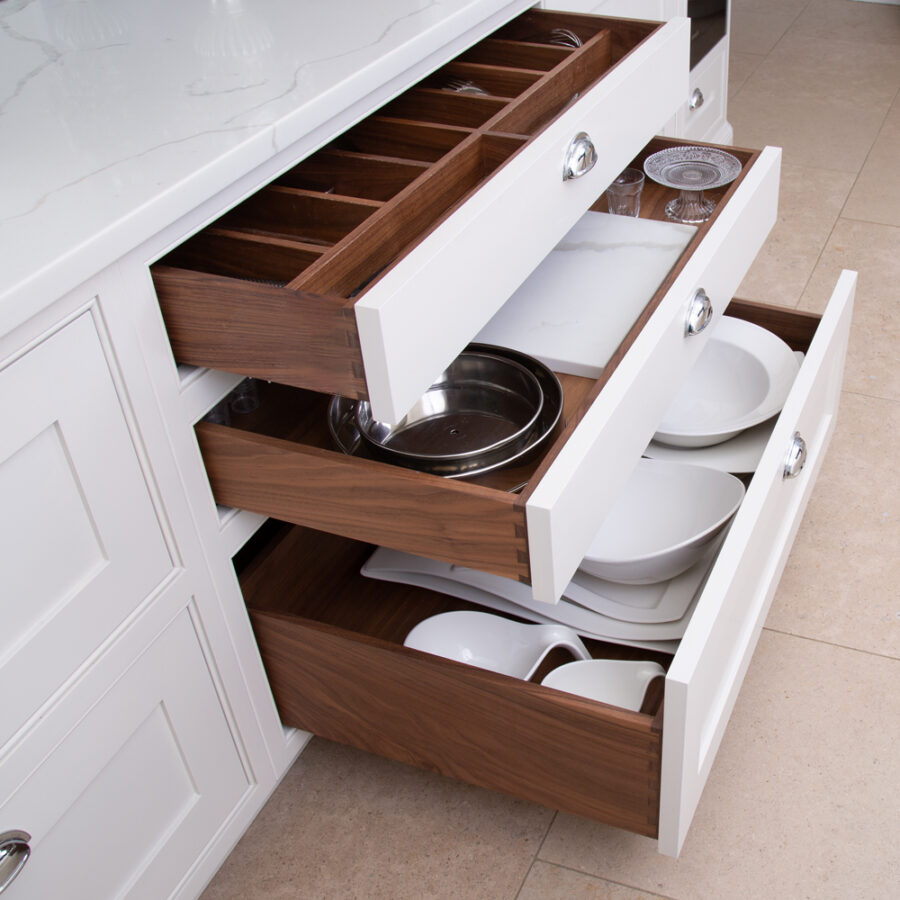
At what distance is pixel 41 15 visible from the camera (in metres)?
1.27

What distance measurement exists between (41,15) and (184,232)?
1.85ft

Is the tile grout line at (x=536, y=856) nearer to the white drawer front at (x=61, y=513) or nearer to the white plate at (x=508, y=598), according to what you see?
the white plate at (x=508, y=598)

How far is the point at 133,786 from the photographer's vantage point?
1005 millimetres

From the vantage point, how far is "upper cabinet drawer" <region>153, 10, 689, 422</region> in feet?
2.85

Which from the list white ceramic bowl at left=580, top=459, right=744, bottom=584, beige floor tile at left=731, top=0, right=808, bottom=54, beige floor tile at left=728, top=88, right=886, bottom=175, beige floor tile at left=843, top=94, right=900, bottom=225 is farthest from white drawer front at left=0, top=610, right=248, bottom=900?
beige floor tile at left=731, top=0, right=808, bottom=54

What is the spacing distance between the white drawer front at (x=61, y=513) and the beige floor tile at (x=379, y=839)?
447mm

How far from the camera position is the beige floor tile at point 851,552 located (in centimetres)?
145

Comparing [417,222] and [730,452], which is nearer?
[417,222]

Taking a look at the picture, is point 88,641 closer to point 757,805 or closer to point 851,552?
point 757,805

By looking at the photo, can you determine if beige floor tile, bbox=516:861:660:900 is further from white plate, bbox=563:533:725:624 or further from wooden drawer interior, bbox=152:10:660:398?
wooden drawer interior, bbox=152:10:660:398

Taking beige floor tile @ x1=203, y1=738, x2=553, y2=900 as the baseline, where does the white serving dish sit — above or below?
above

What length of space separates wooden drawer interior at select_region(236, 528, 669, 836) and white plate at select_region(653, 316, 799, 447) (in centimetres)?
35

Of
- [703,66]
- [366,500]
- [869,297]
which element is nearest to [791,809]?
[366,500]

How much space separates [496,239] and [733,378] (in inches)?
22.6
